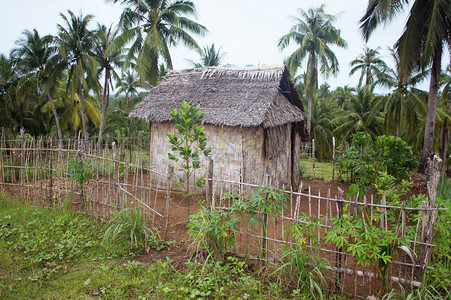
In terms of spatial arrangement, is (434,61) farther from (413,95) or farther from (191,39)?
(191,39)

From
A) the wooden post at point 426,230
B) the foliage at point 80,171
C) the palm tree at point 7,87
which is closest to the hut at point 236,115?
the foliage at point 80,171

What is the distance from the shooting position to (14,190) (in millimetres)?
6605

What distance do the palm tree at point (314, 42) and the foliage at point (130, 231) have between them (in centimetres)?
1474

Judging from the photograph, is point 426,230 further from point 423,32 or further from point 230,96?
point 423,32

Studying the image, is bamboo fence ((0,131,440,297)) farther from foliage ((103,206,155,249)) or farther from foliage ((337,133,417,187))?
foliage ((337,133,417,187))

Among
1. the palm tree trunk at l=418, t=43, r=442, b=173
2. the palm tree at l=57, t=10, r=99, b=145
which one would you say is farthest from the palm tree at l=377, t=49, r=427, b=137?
the palm tree at l=57, t=10, r=99, b=145

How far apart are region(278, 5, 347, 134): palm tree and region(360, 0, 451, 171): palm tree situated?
739 centimetres

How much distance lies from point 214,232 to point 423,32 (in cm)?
938

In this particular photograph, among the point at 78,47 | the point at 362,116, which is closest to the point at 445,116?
the point at 362,116

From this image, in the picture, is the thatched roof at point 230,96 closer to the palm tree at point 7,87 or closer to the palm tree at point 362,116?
the palm tree at point 362,116

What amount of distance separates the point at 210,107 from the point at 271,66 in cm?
223

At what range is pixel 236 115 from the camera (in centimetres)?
736

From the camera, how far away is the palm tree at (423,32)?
8.29 meters

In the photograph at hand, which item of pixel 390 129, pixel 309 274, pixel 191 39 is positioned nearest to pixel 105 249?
pixel 309 274
